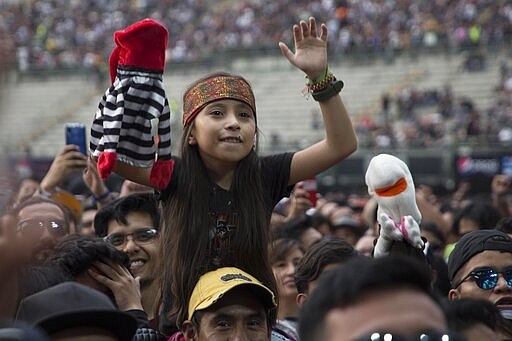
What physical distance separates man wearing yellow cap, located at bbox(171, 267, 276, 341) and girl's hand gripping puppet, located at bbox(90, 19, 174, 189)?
1.68ft

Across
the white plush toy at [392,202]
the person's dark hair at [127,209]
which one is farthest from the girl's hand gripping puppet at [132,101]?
the person's dark hair at [127,209]

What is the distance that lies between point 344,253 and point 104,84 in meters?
28.6

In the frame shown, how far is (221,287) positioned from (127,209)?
5.45 ft

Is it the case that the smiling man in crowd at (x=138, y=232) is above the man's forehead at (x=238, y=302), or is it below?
below

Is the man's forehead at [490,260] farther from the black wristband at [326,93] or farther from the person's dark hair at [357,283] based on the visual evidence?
the person's dark hair at [357,283]

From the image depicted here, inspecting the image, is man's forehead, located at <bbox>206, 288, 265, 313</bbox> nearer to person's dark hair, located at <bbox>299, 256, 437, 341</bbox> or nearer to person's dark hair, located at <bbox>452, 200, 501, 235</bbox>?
person's dark hair, located at <bbox>299, 256, 437, 341</bbox>

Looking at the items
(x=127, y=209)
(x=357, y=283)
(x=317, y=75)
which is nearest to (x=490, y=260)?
(x=317, y=75)

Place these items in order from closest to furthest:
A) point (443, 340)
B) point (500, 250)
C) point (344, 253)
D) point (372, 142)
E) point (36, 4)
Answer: point (443, 340)
point (500, 250)
point (344, 253)
point (372, 142)
point (36, 4)

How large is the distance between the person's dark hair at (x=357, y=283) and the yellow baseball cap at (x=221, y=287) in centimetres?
149

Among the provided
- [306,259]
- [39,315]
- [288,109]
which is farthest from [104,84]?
[39,315]

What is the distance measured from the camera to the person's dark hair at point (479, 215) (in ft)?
25.4

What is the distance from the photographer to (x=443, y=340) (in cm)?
201

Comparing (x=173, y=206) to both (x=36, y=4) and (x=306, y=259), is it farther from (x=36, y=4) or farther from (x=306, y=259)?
(x=36, y=4)

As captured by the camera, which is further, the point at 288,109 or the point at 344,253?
the point at 288,109
